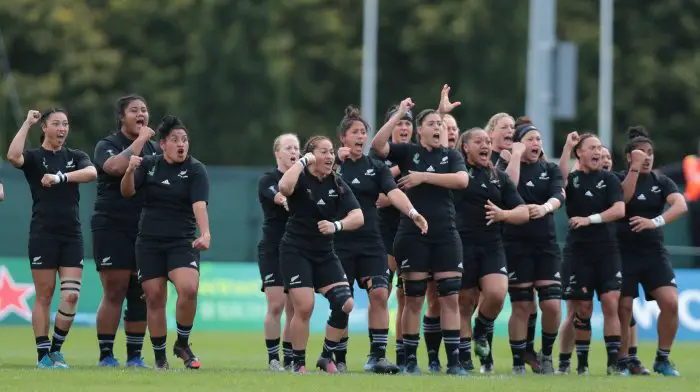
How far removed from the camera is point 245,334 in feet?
80.6

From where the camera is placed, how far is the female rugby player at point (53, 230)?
15781mm

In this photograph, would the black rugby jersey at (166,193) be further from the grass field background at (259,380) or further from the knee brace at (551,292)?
the knee brace at (551,292)

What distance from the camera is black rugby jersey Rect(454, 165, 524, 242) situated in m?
16.3

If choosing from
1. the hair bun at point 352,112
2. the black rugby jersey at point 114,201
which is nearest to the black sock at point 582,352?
the hair bun at point 352,112

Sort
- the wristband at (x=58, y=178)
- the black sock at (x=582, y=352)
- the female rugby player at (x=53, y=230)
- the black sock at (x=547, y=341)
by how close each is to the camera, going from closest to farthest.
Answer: the wristband at (x=58, y=178)
the female rugby player at (x=53, y=230)
the black sock at (x=547, y=341)
the black sock at (x=582, y=352)

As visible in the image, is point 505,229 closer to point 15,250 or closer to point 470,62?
point 15,250

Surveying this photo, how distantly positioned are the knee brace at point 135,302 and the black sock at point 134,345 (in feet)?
0.50

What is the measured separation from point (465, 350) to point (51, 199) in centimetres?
415

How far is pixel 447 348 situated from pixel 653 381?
192cm

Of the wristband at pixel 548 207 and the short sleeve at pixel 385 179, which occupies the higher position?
the short sleeve at pixel 385 179

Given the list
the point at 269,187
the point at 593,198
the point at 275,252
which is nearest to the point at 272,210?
the point at 269,187

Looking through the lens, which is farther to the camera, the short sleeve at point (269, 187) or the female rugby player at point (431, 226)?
the short sleeve at point (269, 187)

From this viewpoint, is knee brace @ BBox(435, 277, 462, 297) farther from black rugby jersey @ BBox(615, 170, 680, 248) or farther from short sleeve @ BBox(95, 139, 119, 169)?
short sleeve @ BBox(95, 139, 119, 169)

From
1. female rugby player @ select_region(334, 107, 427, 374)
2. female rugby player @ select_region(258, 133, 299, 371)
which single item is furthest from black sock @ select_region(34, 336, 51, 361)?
female rugby player @ select_region(334, 107, 427, 374)
